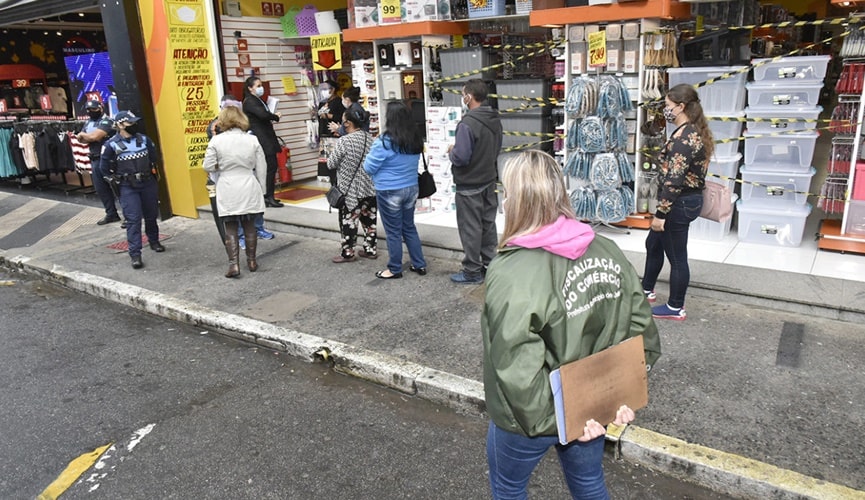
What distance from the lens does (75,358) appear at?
17.8 feet

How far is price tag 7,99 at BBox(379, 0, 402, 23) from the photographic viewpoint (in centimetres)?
848

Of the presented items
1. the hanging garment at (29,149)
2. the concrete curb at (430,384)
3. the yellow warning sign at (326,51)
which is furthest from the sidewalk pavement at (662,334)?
the hanging garment at (29,149)

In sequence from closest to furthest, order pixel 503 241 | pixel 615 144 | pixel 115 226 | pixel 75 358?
pixel 503 241
pixel 75 358
pixel 615 144
pixel 115 226

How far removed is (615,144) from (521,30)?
7.98ft

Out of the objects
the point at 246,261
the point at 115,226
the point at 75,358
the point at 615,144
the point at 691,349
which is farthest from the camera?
the point at 115,226

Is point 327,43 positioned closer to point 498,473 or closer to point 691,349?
point 691,349

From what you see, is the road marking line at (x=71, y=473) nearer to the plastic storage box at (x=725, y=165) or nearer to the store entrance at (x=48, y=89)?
the plastic storage box at (x=725, y=165)

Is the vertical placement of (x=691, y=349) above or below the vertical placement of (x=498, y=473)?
Answer: below

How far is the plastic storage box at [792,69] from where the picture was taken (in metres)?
6.16

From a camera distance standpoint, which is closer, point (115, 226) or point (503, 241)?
point (503, 241)

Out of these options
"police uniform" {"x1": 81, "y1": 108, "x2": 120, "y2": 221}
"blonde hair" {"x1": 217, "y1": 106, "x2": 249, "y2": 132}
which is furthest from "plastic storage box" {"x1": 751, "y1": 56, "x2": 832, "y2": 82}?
"police uniform" {"x1": 81, "y1": 108, "x2": 120, "y2": 221}

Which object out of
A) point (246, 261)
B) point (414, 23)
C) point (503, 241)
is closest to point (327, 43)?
point (414, 23)

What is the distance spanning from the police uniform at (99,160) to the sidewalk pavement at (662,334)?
1.21 m

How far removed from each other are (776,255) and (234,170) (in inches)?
223
